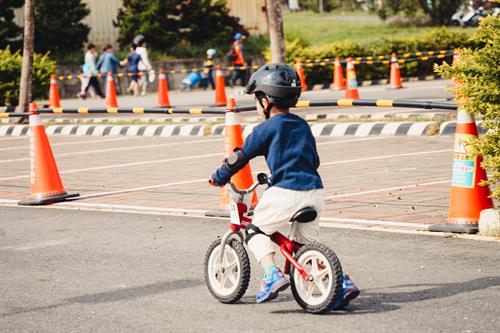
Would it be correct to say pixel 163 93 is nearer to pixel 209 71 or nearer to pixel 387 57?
pixel 209 71

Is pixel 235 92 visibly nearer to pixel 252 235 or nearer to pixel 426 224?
pixel 426 224

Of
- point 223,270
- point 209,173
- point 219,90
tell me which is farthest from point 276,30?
point 223,270

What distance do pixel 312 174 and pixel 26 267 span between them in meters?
2.72

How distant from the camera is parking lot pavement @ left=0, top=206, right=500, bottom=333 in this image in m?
6.42

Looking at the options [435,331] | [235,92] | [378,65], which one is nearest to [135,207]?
[435,331]

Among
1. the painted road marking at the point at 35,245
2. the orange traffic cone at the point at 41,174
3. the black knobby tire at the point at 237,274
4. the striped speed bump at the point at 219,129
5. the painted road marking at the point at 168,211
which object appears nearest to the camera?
the black knobby tire at the point at 237,274

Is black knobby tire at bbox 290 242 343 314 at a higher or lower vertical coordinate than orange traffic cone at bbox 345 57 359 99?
higher

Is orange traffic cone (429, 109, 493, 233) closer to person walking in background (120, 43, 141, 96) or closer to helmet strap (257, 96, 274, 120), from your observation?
helmet strap (257, 96, 274, 120)

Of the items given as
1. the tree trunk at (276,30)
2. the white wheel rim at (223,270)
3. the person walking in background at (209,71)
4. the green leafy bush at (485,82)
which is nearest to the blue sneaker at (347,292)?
the white wheel rim at (223,270)

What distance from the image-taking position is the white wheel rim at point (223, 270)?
7.01 m

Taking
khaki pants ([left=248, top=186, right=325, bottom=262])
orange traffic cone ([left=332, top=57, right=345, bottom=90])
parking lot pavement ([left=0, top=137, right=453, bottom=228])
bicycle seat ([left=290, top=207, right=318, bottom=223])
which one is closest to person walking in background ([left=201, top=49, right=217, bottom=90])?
orange traffic cone ([left=332, top=57, right=345, bottom=90])

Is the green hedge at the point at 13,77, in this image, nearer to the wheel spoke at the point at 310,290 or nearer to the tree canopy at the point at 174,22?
the tree canopy at the point at 174,22

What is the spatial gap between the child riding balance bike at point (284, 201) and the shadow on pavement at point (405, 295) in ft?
0.43

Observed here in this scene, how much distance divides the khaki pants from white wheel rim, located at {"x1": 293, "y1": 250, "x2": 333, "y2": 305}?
24 cm
